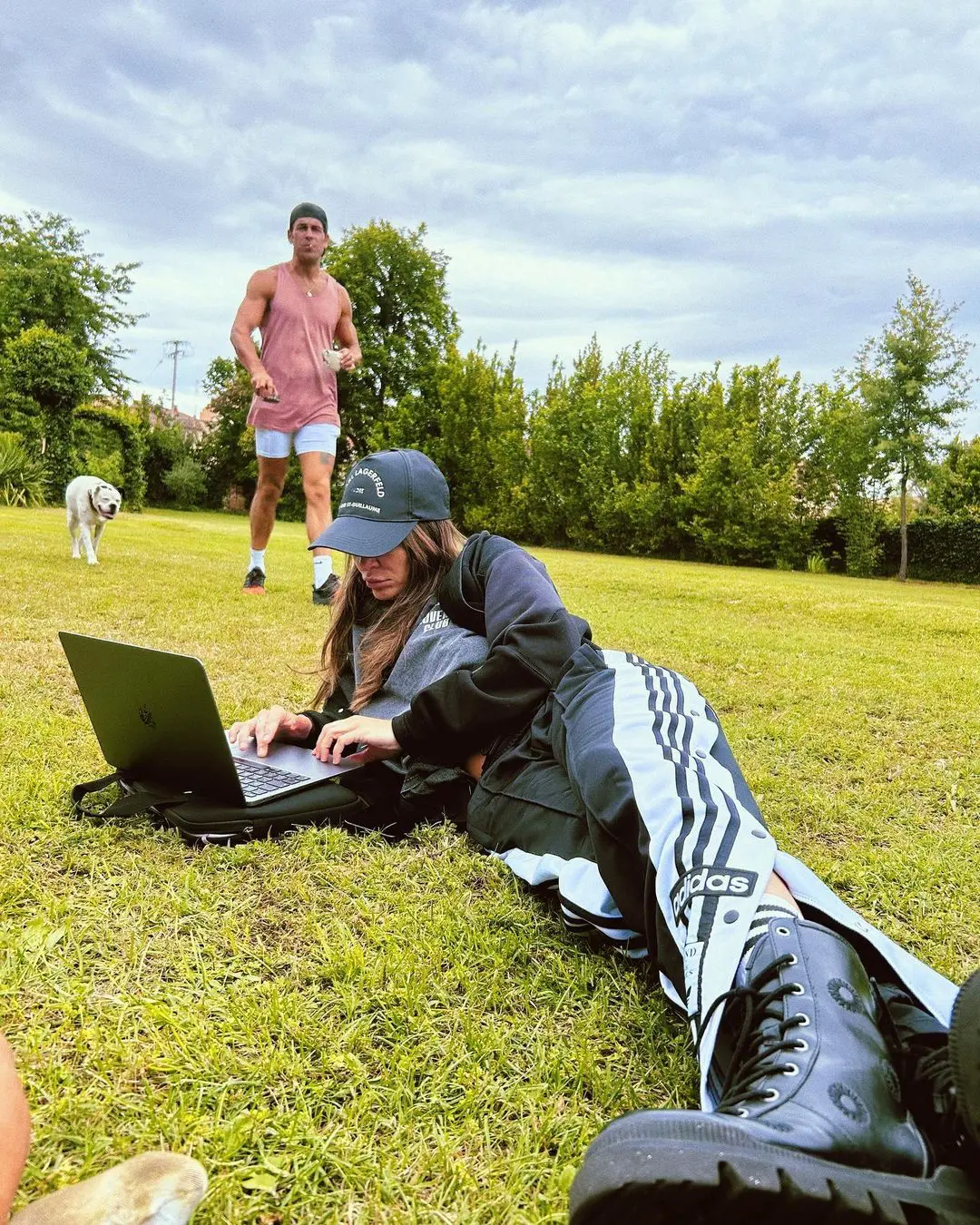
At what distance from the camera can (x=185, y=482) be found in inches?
1351

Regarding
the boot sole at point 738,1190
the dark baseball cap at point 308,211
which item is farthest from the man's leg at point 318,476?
the boot sole at point 738,1190

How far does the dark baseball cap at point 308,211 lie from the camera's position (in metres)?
6.27

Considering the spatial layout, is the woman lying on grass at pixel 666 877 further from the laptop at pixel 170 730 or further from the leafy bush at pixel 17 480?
the leafy bush at pixel 17 480

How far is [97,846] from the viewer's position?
214cm

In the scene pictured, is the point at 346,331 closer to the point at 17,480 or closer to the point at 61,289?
the point at 17,480

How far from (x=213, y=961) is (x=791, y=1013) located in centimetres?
110

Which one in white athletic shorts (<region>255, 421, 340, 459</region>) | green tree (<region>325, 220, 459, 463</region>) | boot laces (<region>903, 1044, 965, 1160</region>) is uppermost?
green tree (<region>325, 220, 459, 463</region>)

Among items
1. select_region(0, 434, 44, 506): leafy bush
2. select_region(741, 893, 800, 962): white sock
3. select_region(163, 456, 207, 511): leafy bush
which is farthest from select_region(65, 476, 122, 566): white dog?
select_region(163, 456, 207, 511): leafy bush

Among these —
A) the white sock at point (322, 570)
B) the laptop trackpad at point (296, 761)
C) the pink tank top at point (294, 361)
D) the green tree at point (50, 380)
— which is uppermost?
the green tree at point (50, 380)

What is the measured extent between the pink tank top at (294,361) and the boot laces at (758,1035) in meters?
5.80

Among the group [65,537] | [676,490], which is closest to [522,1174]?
[65,537]

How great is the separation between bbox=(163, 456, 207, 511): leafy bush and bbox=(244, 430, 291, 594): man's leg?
96.3 feet

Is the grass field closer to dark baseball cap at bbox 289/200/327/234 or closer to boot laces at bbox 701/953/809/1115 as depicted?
boot laces at bbox 701/953/809/1115

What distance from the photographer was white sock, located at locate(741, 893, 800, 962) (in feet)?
4.10
